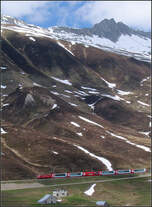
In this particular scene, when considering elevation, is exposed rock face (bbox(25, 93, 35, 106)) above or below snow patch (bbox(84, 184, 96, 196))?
above

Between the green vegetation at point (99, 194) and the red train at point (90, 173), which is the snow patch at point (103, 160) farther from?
the green vegetation at point (99, 194)

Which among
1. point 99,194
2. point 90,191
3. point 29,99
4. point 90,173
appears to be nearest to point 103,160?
point 90,173

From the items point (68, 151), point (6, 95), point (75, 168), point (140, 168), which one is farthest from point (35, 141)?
point (6, 95)

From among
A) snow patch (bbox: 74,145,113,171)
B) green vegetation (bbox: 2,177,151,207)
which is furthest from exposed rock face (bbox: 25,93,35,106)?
green vegetation (bbox: 2,177,151,207)

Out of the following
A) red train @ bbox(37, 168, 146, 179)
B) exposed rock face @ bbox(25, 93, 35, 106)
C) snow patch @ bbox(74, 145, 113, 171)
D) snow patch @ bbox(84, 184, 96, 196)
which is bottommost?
snow patch @ bbox(84, 184, 96, 196)

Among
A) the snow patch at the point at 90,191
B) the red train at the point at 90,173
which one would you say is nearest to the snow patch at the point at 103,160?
the red train at the point at 90,173

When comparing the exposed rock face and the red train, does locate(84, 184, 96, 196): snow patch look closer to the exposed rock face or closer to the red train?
the red train

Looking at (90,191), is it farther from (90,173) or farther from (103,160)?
(103,160)

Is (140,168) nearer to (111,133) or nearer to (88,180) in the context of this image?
(88,180)

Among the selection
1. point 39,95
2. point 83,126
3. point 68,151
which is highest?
→ point 39,95
